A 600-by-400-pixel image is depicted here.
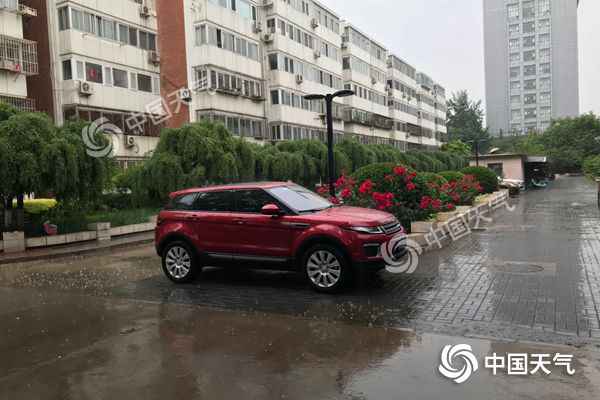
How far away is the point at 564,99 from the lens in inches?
4129

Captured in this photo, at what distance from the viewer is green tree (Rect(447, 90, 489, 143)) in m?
98.8

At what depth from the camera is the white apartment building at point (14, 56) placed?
22.8 metres

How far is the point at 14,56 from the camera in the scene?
2342cm

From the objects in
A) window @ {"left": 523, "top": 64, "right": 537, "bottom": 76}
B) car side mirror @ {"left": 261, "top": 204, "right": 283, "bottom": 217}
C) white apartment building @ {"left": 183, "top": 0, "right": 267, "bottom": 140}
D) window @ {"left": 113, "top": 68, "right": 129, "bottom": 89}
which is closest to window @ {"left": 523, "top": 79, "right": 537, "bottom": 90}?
window @ {"left": 523, "top": 64, "right": 537, "bottom": 76}

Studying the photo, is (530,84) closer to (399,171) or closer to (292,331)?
(399,171)

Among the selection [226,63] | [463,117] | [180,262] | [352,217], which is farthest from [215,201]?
[463,117]

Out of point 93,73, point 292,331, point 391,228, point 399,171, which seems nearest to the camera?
point 292,331

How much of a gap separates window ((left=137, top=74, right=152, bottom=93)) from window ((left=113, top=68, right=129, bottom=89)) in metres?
1.07

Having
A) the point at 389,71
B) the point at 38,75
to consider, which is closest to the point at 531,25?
the point at 389,71

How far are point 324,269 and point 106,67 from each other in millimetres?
22996

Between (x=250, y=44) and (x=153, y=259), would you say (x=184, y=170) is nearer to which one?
(x=153, y=259)

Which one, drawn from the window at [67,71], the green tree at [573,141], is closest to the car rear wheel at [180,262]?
the window at [67,71]

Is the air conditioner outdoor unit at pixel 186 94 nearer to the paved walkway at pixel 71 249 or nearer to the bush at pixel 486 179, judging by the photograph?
the paved walkway at pixel 71 249

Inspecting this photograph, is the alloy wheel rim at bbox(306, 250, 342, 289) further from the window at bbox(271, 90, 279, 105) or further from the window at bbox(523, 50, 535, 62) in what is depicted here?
the window at bbox(523, 50, 535, 62)
